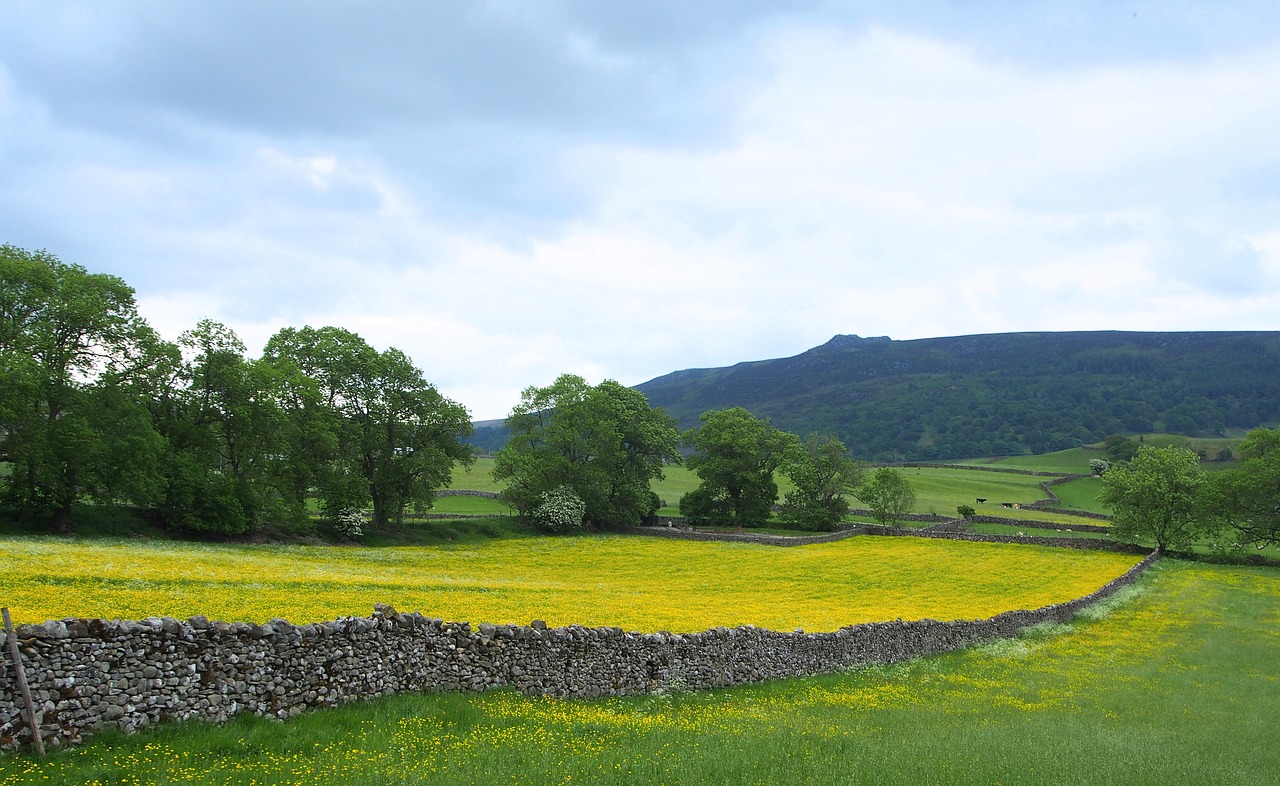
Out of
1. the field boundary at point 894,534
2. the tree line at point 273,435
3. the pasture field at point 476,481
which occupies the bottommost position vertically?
the field boundary at point 894,534

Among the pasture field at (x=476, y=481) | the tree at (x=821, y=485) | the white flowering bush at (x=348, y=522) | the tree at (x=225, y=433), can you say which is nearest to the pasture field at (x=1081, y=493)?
the tree at (x=821, y=485)

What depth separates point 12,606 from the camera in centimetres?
1482

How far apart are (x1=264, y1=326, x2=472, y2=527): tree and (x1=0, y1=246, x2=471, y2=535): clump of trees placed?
114mm

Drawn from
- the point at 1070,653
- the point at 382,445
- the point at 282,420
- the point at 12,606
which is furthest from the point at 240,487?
the point at 1070,653

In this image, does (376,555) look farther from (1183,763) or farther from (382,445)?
(1183,763)

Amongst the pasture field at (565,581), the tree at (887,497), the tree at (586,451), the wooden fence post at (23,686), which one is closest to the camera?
the wooden fence post at (23,686)

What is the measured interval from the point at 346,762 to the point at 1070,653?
29.8m

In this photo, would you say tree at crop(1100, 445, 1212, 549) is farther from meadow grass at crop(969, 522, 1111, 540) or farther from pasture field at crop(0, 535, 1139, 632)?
pasture field at crop(0, 535, 1139, 632)

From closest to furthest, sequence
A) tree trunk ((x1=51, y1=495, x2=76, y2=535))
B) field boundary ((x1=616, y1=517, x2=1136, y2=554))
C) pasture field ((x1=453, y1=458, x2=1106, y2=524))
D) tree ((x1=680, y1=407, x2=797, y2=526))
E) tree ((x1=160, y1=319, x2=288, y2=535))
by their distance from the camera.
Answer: tree trunk ((x1=51, y1=495, x2=76, y2=535)) → tree ((x1=160, y1=319, x2=288, y2=535)) → field boundary ((x1=616, y1=517, x2=1136, y2=554)) → tree ((x1=680, y1=407, x2=797, y2=526)) → pasture field ((x1=453, y1=458, x2=1106, y2=524))

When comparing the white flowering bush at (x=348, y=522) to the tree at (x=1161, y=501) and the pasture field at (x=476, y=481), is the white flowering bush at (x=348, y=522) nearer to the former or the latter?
the pasture field at (x=476, y=481)

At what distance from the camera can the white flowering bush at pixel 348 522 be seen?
53.3 meters

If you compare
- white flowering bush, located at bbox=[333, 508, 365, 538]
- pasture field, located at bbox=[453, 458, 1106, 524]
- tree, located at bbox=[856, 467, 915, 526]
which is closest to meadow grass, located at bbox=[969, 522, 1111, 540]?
pasture field, located at bbox=[453, 458, 1106, 524]

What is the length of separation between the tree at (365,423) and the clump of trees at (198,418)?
0.11m

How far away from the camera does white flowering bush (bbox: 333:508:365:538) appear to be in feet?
175
